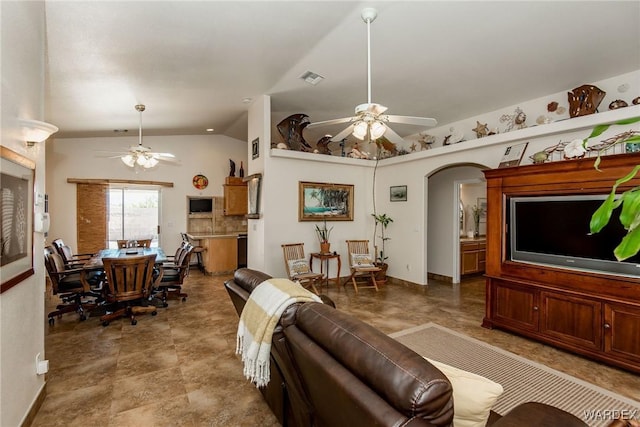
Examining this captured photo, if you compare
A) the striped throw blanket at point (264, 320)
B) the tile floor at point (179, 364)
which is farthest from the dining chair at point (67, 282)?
the striped throw blanket at point (264, 320)

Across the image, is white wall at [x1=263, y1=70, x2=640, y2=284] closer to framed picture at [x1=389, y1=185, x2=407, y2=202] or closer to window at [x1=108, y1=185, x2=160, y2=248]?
framed picture at [x1=389, y1=185, x2=407, y2=202]

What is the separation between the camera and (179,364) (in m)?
2.91

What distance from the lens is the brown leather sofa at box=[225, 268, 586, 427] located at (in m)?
0.91

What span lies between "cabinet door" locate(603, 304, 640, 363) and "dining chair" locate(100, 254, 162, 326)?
504cm

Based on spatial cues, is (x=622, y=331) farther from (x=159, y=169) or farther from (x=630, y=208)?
(x=159, y=169)

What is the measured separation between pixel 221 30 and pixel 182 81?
1353mm

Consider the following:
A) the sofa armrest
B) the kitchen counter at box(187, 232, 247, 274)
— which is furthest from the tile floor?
the kitchen counter at box(187, 232, 247, 274)

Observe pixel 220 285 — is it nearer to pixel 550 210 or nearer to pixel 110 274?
pixel 110 274

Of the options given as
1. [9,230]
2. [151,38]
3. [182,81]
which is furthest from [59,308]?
[151,38]

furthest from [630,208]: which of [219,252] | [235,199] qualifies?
[235,199]

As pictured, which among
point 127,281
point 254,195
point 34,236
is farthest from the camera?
point 254,195

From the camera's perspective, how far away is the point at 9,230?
5.81ft

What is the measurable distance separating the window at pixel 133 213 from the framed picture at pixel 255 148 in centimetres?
321

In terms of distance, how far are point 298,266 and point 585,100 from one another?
4.53m
